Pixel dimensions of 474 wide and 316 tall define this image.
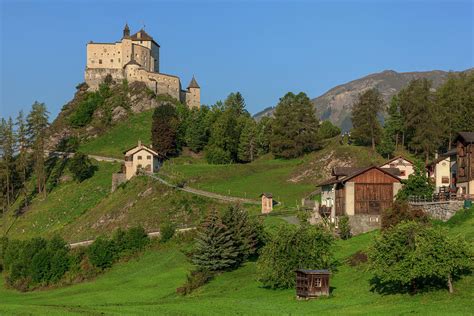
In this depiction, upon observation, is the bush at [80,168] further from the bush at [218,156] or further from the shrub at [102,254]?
the shrub at [102,254]

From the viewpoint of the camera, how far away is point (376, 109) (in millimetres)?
115688

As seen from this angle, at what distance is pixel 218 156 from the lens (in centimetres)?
13612

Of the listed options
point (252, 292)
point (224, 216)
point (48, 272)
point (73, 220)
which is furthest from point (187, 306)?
point (73, 220)

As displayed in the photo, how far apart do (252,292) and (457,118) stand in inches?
2389

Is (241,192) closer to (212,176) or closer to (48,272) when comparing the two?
(212,176)

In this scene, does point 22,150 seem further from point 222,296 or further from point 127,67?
point 222,296

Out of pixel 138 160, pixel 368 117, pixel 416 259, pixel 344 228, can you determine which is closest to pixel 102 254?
pixel 344 228

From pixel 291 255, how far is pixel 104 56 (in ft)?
406

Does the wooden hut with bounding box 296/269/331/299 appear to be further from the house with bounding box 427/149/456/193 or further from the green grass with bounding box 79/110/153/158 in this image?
the green grass with bounding box 79/110/153/158

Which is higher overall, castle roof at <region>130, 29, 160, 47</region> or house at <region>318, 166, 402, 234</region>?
castle roof at <region>130, 29, 160, 47</region>

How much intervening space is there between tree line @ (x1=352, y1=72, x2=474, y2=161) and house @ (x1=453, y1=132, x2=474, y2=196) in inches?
1177

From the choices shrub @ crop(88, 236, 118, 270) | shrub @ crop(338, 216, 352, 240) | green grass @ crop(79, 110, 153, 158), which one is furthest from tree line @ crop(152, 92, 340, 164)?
shrub @ crop(338, 216, 352, 240)

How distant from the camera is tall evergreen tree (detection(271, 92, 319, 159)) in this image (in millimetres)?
127375

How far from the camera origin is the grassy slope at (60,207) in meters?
118
